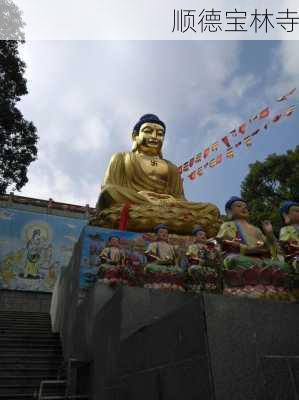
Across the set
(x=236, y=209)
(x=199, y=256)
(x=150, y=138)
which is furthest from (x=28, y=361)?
(x=150, y=138)

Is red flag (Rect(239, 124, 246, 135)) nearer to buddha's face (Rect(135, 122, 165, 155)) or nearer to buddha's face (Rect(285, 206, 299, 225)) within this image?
buddha's face (Rect(135, 122, 165, 155))

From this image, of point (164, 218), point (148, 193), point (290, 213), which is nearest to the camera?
point (290, 213)

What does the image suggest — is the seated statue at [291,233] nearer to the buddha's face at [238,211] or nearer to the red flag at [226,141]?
the buddha's face at [238,211]

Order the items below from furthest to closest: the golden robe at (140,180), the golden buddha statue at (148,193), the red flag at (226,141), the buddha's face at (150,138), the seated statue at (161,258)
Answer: the red flag at (226,141)
the buddha's face at (150,138)
the golden robe at (140,180)
the golden buddha statue at (148,193)
the seated statue at (161,258)

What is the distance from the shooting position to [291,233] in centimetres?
393

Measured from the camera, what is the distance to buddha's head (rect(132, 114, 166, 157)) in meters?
10.7

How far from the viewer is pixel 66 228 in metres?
18.4

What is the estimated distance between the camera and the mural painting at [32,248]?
652 inches

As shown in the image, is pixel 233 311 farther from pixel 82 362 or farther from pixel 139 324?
pixel 82 362

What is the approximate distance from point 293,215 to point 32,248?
586 inches

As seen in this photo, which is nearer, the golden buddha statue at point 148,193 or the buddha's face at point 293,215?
the buddha's face at point 293,215

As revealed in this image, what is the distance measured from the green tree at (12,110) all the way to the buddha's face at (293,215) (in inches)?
344

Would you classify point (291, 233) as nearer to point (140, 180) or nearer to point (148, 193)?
point (148, 193)

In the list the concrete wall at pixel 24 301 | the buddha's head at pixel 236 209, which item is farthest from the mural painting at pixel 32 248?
the buddha's head at pixel 236 209
